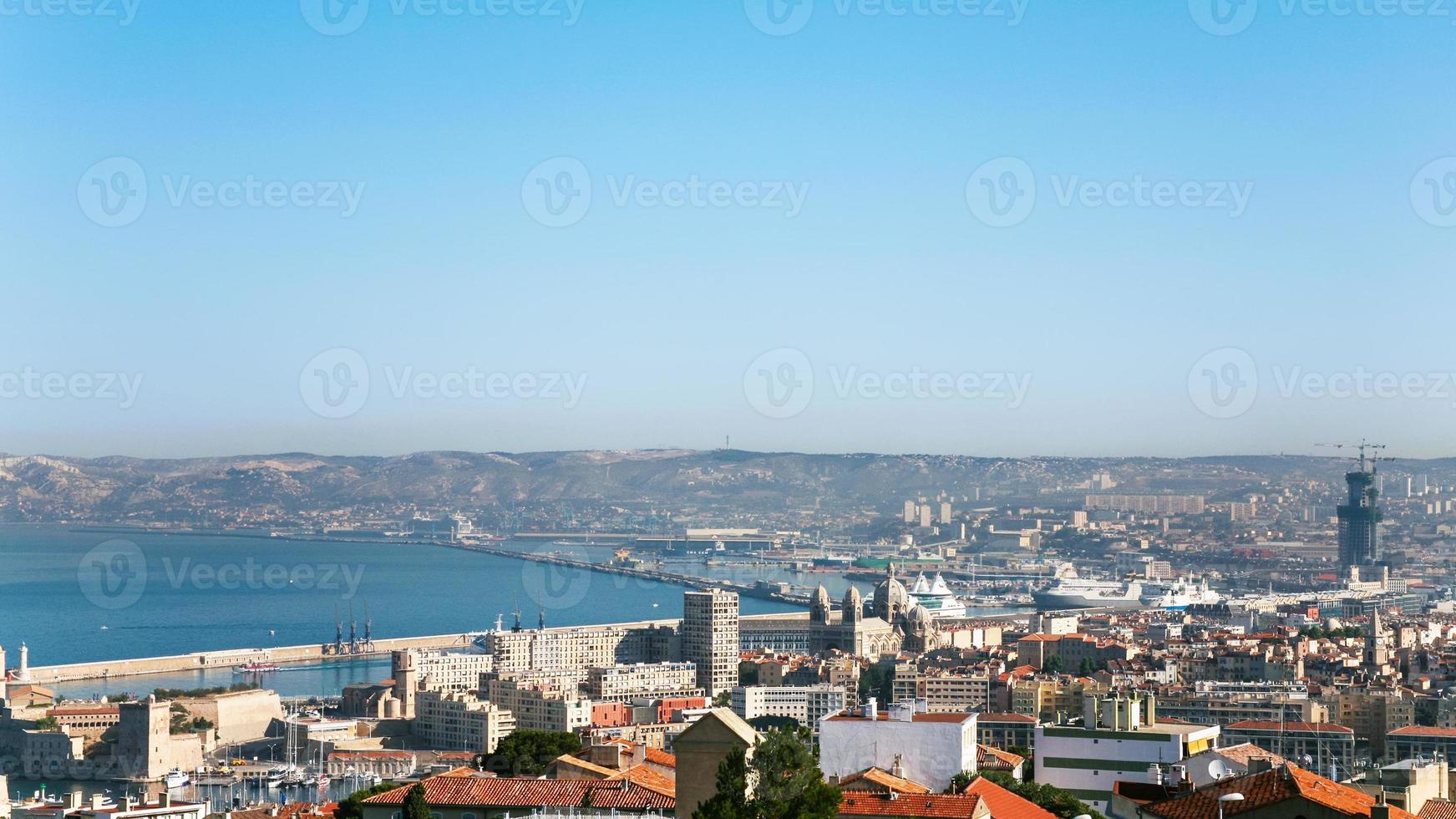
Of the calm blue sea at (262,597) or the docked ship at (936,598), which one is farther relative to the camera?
the docked ship at (936,598)

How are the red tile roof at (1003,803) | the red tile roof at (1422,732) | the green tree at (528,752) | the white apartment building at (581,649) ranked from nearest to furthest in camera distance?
the red tile roof at (1003,803)
the green tree at (528,752)
the red tile roof at (1422,732)
the white apartment building at (581,649)

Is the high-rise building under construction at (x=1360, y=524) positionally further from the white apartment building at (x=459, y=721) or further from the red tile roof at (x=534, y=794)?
the red tile roof at (x=534, y=794)

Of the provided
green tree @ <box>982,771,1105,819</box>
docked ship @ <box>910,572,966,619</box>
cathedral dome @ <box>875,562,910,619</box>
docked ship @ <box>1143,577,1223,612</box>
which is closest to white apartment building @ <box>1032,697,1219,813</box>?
green tree @ <box>982,771,1105,819</box>

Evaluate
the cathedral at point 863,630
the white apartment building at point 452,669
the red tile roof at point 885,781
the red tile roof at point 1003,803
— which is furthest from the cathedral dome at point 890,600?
the red tile roof at point 1003,803

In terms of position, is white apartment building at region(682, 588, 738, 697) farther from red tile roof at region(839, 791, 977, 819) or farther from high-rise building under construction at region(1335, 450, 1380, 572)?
high-rise building under construction at region(1335, 450, 1380, 572)

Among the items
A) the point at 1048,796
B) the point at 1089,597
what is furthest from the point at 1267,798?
the point at 1089,597

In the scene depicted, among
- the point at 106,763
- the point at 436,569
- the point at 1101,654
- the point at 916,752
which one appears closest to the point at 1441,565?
the point at 436,569
